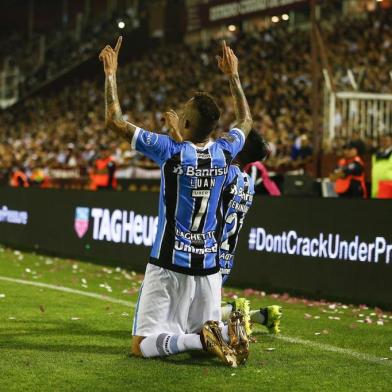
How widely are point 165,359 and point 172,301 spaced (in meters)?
0.44

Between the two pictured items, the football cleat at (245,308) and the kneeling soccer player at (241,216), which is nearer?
the football cleat at (245,308)

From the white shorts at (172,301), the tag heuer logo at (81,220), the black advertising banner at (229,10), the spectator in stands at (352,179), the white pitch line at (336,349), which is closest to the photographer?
the white shorts at (172,301)

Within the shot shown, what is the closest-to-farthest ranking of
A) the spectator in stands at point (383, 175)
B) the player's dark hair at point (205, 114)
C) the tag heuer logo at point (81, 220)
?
the player's dark hair at point (205, 114), the spectator in stands at point (383, 175), the tag heuer logo at point (81, 220)

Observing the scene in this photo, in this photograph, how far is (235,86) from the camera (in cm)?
736

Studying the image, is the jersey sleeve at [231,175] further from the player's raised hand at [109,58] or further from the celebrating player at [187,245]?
the player's raised hand at [109,58]

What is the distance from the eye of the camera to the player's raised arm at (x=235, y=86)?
23.9 feet

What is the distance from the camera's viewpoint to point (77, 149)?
29969 millimetres

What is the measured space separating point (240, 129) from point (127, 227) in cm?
805

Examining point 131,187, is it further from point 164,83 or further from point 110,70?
point 110,70

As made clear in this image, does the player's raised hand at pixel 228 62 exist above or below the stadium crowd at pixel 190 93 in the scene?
below

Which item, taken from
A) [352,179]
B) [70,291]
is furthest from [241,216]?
[352,179]

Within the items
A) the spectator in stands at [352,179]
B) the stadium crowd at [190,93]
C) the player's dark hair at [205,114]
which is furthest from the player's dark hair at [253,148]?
the stadium crowd at [190,93]

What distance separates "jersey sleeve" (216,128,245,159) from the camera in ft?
23.4

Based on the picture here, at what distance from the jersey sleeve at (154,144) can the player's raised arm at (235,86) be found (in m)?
0.65
